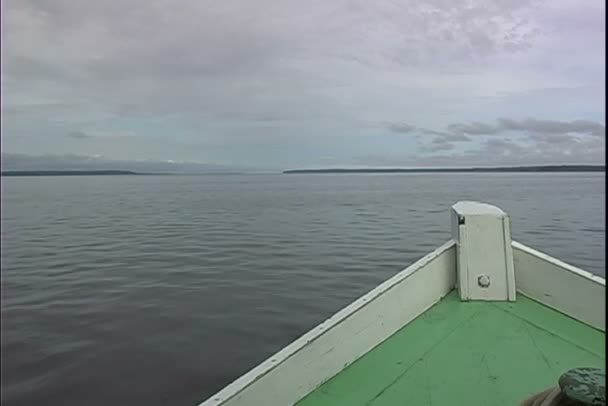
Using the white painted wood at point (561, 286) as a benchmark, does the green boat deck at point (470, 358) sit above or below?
below

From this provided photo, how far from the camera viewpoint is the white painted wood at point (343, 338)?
72.9 inches

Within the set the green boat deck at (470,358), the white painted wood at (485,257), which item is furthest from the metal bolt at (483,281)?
the green boat deck at (470,358)

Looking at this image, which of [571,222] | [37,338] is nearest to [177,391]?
[37,338]

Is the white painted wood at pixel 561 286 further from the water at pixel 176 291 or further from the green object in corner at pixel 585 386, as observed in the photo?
the green object in corner at pixel 585 386

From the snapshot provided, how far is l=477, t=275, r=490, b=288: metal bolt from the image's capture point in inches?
114

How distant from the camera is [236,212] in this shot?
81.5 feet

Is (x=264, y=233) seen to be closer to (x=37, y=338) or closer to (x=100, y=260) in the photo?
(x=100, y=260)

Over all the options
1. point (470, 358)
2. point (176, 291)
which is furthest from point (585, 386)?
point (176, 291)

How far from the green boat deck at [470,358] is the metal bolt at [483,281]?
0.11 metres

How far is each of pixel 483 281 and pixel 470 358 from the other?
2.35ft

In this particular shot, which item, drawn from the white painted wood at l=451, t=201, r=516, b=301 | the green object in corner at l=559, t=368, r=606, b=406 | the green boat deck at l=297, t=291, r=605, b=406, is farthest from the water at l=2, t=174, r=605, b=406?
the white painted wood at l=451, t=201, r=516, b=301

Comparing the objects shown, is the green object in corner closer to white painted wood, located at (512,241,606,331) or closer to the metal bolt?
white painted wood, located at (512,241,606,331)

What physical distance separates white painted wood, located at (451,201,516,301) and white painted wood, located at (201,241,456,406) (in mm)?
125

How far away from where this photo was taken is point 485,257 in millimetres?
2893
